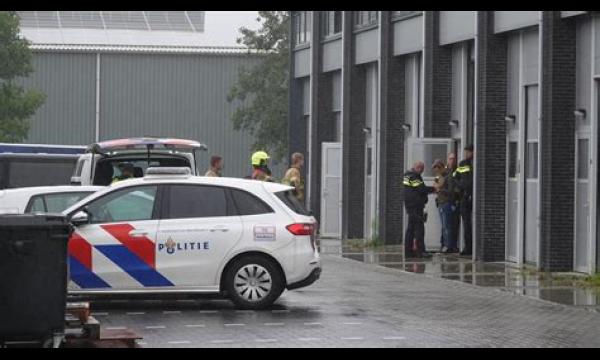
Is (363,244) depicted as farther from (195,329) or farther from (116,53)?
(116,53)

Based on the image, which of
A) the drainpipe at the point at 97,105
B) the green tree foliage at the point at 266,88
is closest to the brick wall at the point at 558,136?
the green tree foliage at the point at 266,88

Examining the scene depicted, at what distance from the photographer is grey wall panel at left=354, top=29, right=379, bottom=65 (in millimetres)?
36656

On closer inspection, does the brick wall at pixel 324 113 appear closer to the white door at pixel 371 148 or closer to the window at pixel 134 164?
the white door at pixel 371 148

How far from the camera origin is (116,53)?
69.8 m

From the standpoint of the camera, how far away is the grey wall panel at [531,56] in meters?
26.6

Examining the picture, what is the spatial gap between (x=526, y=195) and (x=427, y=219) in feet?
13.1

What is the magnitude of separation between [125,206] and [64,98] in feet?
168

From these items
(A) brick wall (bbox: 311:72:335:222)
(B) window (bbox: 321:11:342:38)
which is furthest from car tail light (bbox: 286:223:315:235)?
(A) brick wall (bbox: 311:72:335:222)

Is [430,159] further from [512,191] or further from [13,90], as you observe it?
[13,90]

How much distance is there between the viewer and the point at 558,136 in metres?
24.9

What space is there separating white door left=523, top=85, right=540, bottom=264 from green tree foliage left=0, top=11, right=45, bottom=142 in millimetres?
32687

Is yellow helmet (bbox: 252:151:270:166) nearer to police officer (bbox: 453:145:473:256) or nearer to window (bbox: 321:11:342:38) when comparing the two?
police officer (bbox: 453:145:473:256)

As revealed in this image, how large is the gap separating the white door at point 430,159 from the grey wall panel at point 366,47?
18.7 feet

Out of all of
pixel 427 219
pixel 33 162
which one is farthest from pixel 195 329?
pixel 427 219
